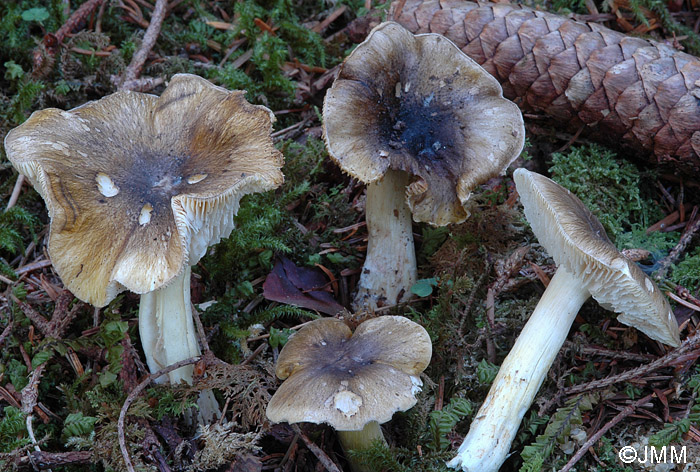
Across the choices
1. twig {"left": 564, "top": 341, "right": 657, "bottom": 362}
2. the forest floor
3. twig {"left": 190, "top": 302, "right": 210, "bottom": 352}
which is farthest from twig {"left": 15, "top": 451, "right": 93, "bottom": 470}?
twig {"left": 564, "top": 341, "right": 657, "bottom": 362}

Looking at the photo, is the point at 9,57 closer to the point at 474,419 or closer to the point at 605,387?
the point at 474,419

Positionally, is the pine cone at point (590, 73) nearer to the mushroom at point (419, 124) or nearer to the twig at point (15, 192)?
the mushroom at point (419, 124)

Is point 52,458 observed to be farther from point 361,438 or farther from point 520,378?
point 520,378

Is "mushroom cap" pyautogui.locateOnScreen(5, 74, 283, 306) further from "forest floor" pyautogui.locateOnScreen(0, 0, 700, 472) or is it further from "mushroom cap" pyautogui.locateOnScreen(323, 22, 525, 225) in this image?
"forest floor" pyautogui.locateOnScreen(0, 0, 700, 472)

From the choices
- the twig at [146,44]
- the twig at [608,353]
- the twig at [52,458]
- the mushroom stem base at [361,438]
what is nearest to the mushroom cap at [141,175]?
the twig at [52,458]

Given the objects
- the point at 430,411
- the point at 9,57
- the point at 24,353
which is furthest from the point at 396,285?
the point at 9,57
